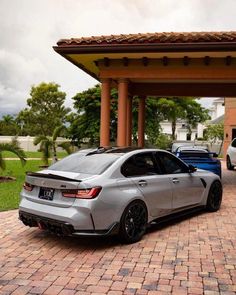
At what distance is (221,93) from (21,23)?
10.1m

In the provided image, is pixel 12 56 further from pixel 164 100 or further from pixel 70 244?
pixel 70 244

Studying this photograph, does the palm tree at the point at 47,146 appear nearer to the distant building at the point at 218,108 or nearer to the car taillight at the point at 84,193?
the car taillight at the point at 84,193

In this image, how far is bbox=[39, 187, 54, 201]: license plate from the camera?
5609mm

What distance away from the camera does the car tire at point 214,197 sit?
805 centimetres

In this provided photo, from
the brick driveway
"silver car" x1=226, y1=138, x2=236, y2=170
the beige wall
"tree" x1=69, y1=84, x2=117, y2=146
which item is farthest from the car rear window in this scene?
the beige wall

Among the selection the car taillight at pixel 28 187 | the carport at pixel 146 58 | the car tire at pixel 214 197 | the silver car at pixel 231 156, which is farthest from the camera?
the silver car at pixel 231 156

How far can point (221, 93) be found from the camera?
614 inches

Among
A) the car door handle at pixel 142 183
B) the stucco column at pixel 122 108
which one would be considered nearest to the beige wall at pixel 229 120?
the stucco column at pixel 122 108

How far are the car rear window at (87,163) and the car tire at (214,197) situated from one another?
113 inches

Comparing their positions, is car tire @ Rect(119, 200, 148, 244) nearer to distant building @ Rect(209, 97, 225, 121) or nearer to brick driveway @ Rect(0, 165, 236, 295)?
brick driveway @ Rect(0, 165, 236, 295)

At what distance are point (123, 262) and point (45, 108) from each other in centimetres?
3746

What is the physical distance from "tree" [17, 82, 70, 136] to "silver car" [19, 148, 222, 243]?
110 ft

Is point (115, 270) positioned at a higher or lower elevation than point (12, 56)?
lower

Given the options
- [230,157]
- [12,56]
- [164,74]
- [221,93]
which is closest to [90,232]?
[164,74]
